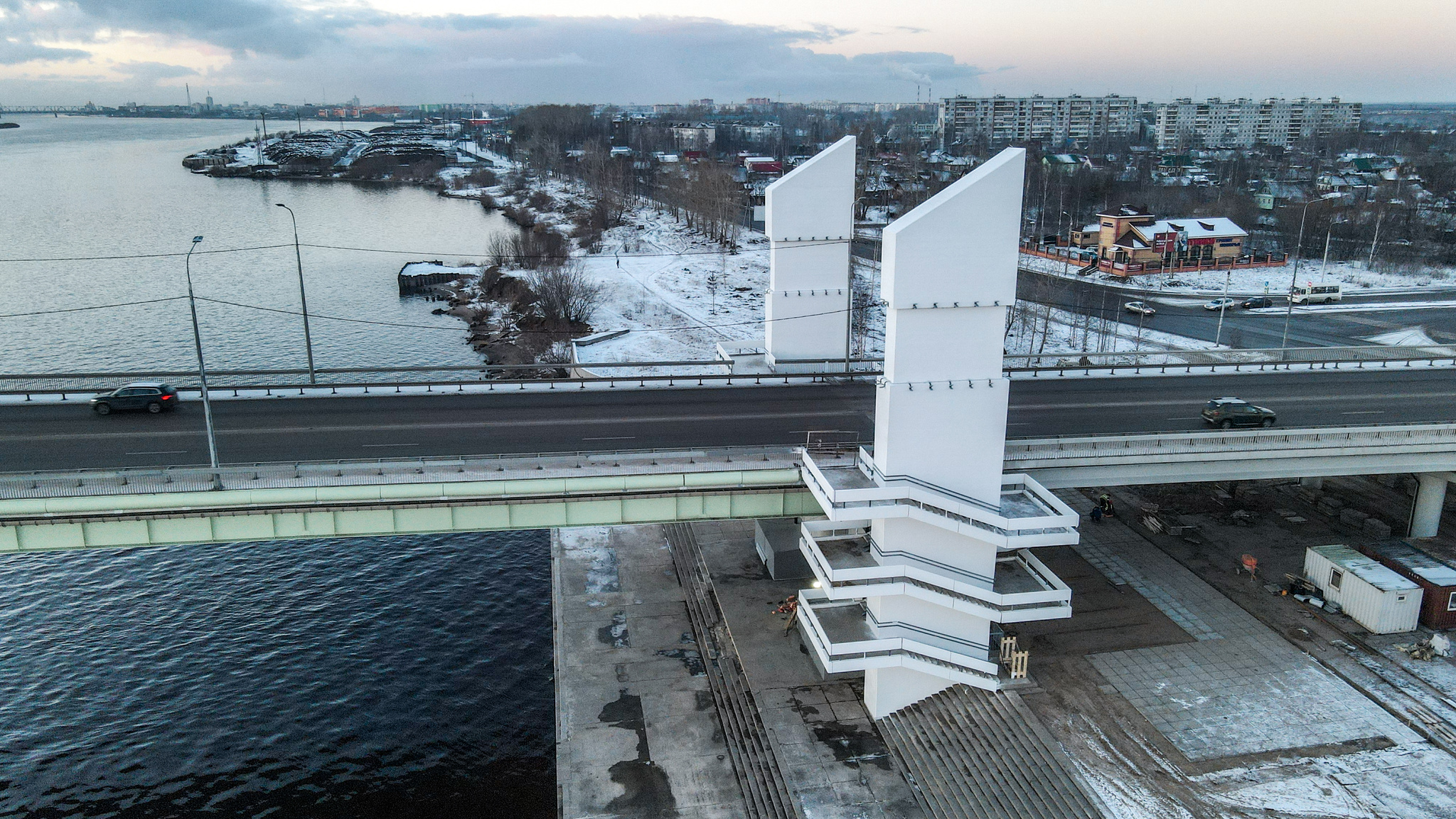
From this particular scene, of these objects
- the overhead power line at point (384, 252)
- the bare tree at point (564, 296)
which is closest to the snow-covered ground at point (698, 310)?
the overhead power line at point (384, 252)

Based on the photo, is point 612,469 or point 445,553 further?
point 445,553

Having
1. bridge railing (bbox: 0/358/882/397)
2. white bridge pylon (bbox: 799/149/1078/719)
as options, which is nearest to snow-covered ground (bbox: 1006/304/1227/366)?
bridge railing (bbox: 0/358/882/397)

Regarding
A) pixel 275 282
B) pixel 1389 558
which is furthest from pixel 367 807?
pixel 275 282

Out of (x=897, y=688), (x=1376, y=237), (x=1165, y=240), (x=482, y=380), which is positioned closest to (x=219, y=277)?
(x=482, y=380)

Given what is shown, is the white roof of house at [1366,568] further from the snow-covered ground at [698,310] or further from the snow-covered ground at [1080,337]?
the snow-covered ground at [1080,337]

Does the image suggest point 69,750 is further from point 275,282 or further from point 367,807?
point 275,282

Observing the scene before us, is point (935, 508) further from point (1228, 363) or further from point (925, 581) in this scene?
point (1228, 363)
